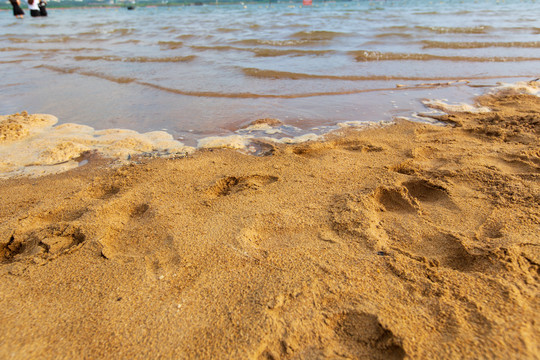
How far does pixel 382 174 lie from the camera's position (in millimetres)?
2326

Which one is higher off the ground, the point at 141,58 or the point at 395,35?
the point at 395,35

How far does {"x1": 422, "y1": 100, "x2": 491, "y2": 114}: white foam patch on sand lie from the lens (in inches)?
152

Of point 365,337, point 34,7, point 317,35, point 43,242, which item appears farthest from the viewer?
point 34,7

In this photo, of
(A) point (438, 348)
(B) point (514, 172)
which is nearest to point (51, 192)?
(A) point (438, 348)

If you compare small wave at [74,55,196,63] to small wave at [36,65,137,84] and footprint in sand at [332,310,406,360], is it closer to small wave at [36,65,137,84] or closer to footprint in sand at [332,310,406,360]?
small wave at [36,65,137,84]

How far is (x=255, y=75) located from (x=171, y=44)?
15.4 feet

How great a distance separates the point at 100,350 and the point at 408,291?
3.97 ft

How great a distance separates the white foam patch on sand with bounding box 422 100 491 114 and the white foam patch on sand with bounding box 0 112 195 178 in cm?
301

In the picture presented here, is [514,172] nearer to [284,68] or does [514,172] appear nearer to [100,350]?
[100,350]

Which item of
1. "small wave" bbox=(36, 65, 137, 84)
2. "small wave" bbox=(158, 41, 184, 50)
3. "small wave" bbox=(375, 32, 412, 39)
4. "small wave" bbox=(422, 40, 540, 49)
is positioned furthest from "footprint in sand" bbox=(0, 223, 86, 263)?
"small wave" bbox=(375, 32, 412, 39)

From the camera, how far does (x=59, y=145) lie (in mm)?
3096

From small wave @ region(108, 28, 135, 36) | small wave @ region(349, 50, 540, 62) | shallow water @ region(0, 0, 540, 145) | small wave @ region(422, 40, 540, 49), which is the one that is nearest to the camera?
shallow water @ region(0, 0, 540, 145)

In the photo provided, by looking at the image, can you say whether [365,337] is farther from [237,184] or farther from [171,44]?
[171,44]

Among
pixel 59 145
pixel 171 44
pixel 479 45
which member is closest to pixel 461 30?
pixel 479 45
